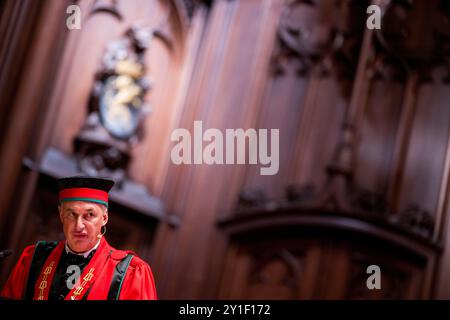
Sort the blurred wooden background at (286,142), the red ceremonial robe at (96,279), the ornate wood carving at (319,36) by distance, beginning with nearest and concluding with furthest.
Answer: the red ceremonial robe at (96,279) < the blurred wooden background at (286,142) < the ornate wood carving at (319,36)

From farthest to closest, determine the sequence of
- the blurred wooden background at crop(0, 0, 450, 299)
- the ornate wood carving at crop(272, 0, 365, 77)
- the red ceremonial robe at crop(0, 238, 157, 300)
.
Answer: the ornate wood carving at crop(272, 0, 365, 77), the blurred wooden background at crop(0, 0, 450, 299), the red ceremonial robe at crop(0, 238, 157, 300)

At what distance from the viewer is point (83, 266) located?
2607mm

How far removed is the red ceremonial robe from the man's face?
0.06 m

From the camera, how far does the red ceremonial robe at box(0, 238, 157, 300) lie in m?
2.52

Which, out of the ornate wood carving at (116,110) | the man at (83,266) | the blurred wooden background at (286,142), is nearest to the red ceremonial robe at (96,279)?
the man at (83,266)

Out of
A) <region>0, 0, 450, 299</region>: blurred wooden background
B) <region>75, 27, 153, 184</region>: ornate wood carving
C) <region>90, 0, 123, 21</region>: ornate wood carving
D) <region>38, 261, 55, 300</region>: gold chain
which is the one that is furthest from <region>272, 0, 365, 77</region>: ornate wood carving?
<region>38, 261, 55, 300</region>: gold chain

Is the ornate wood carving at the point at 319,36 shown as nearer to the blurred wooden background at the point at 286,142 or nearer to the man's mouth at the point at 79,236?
the blurred wooden background at the point at 286,142

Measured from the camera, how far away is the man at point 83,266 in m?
2.53

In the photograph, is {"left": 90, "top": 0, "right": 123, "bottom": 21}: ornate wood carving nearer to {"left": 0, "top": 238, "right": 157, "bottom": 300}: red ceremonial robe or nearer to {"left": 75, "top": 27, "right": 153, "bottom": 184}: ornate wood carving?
{"left": 75, "top": 27, "right": 153, "bottom": 184}: ornate wood carving

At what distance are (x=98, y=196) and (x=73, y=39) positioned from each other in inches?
90.1

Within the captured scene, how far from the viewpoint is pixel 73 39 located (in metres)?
4.69

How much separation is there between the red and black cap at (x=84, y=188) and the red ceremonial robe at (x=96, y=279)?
6.8 inches
